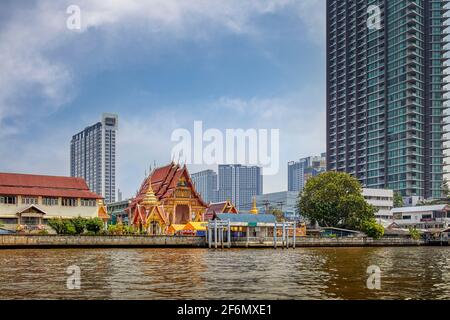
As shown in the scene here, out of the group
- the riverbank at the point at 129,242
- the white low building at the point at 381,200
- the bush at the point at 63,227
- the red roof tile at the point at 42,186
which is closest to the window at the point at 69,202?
the red roof tile at the point at 42,186

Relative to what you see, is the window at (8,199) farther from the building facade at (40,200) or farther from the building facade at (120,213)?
the building facade at (120,213)

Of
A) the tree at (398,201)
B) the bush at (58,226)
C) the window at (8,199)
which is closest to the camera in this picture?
the bush at (58,226)

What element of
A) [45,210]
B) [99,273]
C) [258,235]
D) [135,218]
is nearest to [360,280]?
[99,273]

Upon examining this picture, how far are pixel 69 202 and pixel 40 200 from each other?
4.24 metres

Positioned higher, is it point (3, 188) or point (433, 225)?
point (3, 188)

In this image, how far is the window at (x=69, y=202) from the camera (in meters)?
85.1

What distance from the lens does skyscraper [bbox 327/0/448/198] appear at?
175250 millimetres

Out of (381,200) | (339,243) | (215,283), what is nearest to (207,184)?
(381,200)

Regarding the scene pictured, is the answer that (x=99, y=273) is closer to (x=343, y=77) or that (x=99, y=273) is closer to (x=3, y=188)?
(x=3, y=188)

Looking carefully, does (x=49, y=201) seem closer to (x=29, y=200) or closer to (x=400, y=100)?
(x=29, y=200)

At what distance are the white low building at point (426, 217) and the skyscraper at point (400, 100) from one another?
101 feet

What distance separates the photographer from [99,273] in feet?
109

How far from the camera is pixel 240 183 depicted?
→ 6727 inches
